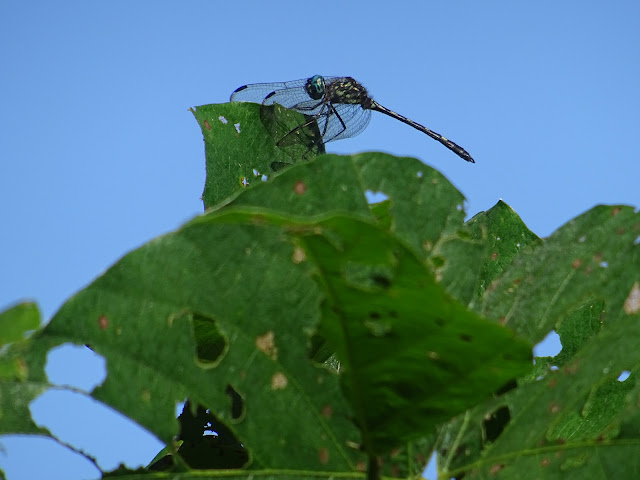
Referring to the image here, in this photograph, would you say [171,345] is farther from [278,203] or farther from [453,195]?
[453,195]

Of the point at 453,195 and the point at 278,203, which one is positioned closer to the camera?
the point at 278,203

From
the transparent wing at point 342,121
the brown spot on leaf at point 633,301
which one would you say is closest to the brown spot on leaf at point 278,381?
the brown spot on leaf at point 633,301

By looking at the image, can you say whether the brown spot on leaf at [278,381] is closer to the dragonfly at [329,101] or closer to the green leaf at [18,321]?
the green leaf at [18,321]

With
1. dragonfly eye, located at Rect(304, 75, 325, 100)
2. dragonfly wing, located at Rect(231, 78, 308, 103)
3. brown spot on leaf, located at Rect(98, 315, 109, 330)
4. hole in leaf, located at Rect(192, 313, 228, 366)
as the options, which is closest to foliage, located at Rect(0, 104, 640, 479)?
brown spot on leaf, located at Rect(98, 315, 109, 330)

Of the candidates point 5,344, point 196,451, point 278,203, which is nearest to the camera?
point 5,344

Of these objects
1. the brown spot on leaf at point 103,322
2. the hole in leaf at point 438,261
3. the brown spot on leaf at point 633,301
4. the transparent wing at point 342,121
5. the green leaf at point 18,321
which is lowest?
the brown spot on leaf at point 633,301

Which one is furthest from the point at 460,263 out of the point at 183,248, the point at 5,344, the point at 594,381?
the point at 5,344

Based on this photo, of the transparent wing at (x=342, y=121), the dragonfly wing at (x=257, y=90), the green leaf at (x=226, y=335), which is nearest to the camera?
the green leaf at (x=226, y=335)
